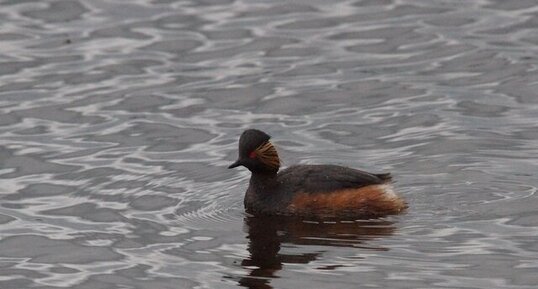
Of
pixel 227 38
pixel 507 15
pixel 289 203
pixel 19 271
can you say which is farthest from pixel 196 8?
pixel 19 271

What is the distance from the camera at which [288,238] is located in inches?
431

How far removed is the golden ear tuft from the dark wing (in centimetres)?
15

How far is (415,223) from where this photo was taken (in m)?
10.9

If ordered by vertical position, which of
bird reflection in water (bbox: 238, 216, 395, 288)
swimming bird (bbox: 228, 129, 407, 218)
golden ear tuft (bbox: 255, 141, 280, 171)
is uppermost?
golden ear tuft (bbox: 255, 141, 280, 171)

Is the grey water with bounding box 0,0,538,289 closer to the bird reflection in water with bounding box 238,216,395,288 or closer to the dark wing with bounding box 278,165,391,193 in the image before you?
the bird reflection in water with bounding box 238,216,395,288

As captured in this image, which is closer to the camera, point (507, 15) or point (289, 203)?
point (289, 203)

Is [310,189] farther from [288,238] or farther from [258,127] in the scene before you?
[258,127]

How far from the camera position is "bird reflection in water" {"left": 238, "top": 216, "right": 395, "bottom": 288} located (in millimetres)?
10102

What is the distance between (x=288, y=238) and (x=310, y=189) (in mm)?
708

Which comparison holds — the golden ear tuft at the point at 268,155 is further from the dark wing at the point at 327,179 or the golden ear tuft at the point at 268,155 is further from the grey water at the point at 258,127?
the grey water at the point at 258,127

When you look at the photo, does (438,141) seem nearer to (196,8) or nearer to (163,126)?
(163,126)

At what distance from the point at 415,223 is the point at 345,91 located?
4293mm

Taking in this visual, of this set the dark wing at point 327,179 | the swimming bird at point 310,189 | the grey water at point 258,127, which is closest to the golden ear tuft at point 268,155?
the swimming bird at point 310,189

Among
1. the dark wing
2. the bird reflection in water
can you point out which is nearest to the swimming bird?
the dark wing
